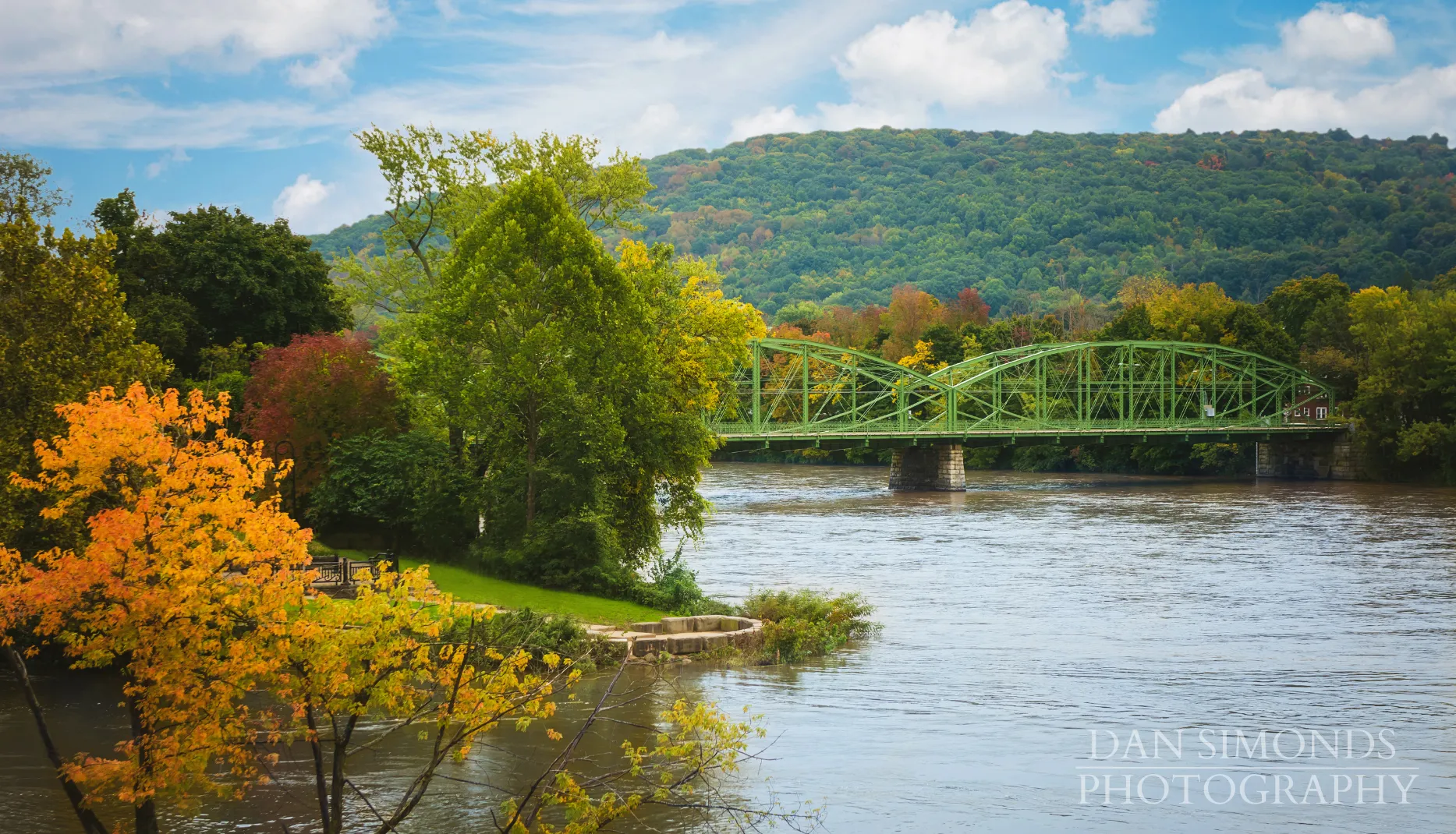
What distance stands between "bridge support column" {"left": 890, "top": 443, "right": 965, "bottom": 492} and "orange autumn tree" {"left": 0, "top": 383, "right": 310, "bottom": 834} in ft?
216

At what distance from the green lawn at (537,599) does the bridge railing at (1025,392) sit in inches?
1685

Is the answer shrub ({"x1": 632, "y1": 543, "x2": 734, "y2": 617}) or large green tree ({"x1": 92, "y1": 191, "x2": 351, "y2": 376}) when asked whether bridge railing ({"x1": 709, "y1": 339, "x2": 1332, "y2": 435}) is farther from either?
shrub ({"x1": 632, "y1": 543, "x2": 734, "y2": 617})

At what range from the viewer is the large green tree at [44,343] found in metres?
19.3

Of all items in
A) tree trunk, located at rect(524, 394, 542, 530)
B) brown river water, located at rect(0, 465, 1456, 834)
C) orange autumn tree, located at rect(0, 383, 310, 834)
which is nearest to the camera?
orange autumn tree, located at rect(0, 383, 310, 834)

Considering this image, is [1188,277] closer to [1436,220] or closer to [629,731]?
[1436,220]

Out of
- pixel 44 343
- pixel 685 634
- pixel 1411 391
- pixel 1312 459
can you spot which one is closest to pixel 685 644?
pixel 685 634

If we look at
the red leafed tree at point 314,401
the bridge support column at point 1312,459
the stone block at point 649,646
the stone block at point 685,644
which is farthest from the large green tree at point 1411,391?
the stone block at point 649,646

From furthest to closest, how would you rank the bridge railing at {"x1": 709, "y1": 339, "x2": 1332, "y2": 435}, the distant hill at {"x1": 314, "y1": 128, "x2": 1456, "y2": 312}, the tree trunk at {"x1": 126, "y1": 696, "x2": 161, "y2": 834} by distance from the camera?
the distant hill at {"x1": 314, "y1": 128, "x2": 1456, "y2": 312}
the bridge railing at {"x1": 709, "y1": 339, "x2": 1332, "y2": 435}
the tree trunk at {"x1": 126, "y1": 696, "x2": 161, "y2": 834}

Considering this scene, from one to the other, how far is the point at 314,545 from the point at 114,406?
15.9m

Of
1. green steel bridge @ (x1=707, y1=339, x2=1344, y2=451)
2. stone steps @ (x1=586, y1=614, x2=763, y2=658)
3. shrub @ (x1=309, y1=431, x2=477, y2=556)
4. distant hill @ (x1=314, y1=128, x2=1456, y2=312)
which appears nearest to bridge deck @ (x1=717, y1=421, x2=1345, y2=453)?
green steel bridge @ (x1=707, y1=339, x2=1344, y2=451)

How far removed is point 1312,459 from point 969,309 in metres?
60.1

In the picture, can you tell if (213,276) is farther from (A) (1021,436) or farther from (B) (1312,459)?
(B) (1312,459)

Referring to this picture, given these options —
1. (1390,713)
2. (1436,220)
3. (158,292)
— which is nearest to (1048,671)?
(1390,713)

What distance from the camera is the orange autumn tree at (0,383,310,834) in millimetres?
11828
